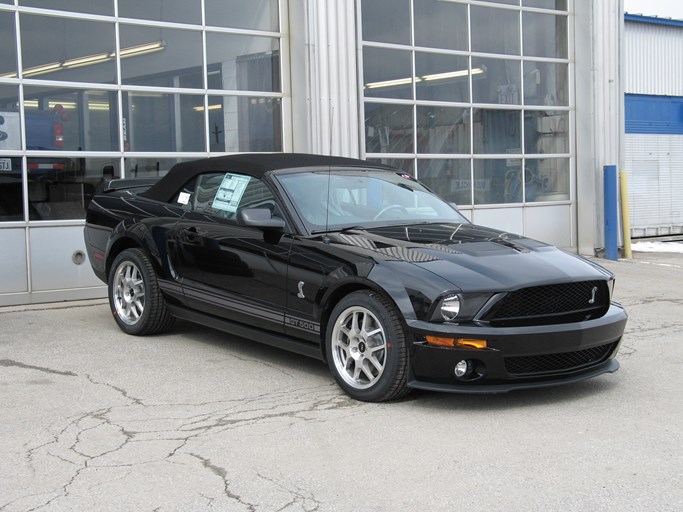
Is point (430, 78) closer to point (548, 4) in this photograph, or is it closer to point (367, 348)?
point (548, 4)

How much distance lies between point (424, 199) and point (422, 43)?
650 cm

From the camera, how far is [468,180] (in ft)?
43.5

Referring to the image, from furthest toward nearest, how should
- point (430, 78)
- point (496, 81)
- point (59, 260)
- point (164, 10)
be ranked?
point (496, 81)
point (430, 78)
point (164, 10)
point (59, 260)

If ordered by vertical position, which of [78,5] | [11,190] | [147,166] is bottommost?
[11,190]

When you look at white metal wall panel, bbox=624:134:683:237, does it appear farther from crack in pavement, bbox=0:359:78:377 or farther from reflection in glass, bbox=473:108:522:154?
crack in pavement, bbox=0:359:78:377

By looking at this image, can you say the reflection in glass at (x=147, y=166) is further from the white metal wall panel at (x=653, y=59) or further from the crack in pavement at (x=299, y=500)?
the white metal wall panel at (x=653, y=59)

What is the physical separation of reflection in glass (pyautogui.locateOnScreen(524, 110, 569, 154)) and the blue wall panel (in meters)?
4.00

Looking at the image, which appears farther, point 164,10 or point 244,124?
point 244,124

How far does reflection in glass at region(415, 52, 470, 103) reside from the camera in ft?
42.0

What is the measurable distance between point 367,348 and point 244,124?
647cm

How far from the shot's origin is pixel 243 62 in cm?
1131

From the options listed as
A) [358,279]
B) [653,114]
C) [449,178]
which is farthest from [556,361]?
[653,114]

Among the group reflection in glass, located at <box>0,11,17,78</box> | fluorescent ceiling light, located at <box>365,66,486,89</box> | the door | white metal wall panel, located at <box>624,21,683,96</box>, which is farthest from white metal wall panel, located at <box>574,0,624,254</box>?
reflection in glass, located at <box>0,11,17,78</box>

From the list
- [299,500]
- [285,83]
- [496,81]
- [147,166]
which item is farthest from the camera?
[496,81]
